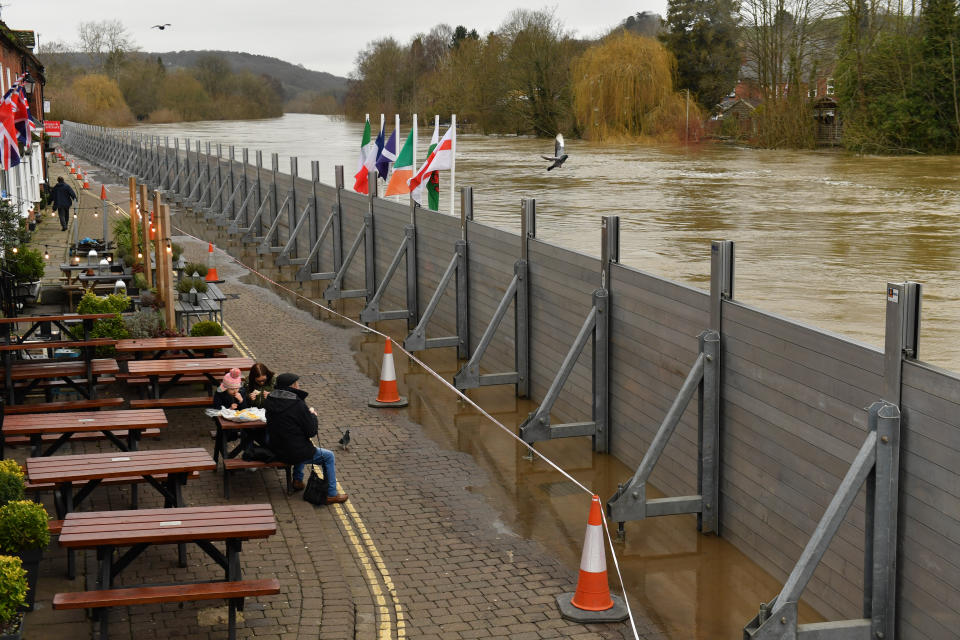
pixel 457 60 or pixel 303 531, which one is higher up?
pixel 457 60

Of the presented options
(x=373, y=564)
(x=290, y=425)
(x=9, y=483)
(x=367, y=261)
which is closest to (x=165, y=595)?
(x=9, y=483)

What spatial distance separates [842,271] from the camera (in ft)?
84.8

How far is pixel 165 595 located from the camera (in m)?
7.53

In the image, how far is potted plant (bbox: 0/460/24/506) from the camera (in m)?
8.42

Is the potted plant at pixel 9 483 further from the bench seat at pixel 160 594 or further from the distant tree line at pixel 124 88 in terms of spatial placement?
the distant tree line at pixel 124 88

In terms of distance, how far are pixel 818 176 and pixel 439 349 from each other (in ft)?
121

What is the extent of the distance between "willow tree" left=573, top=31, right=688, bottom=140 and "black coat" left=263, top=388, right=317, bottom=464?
65005mm

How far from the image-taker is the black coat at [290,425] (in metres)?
10.6

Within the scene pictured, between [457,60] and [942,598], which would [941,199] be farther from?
[457,60]

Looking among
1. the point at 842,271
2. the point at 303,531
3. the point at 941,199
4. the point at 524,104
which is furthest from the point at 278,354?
the point at 524,104

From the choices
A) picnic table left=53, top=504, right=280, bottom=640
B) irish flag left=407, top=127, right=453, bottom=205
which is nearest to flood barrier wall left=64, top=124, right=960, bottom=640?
irish flag left=407, top=127, right=453, bottom=205

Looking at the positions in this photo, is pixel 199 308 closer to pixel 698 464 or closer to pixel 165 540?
pixel 698 464

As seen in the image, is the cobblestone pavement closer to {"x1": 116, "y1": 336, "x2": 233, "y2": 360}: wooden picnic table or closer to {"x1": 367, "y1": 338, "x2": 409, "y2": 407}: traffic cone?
{"x1": 367, "y1": 338, "x2": 409, "y2": 407}: traffic cone

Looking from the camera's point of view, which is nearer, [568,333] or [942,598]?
[942,598]
